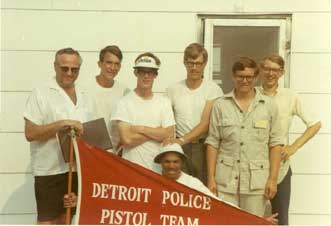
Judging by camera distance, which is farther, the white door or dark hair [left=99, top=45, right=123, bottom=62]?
the white door

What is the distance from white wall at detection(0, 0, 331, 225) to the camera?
2678 mm

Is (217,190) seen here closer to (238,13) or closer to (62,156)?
(62,156)

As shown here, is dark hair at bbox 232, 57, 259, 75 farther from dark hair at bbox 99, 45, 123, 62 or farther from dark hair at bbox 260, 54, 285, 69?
dark hair at bbox 99, 45, 123, 62

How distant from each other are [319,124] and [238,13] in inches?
25.9

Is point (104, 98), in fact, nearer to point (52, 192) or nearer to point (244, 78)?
point (52, 192)

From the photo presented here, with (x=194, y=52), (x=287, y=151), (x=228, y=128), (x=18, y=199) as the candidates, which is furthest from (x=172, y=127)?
(x=18, y=199)

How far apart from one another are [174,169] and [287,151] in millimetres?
560

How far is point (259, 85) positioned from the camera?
265 centimetres

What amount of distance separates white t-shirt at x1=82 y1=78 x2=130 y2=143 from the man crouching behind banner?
0.89 ft

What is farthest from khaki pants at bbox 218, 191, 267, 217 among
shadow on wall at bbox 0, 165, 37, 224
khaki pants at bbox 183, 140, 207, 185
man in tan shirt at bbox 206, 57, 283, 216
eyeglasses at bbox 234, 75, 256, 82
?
shadow on wall at bbox 0, 165, 37, 224

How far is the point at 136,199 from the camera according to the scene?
231 cm

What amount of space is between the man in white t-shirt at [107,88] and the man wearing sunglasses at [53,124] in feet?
0.38

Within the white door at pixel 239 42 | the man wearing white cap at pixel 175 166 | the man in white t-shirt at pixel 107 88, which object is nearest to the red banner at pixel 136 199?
the man wearing white cap at pixel 175 166

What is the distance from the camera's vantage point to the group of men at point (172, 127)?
92.1 inches
